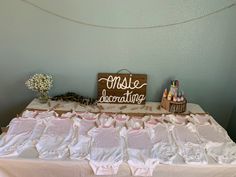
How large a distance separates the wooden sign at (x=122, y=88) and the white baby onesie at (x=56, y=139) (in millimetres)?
440

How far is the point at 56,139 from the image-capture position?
5.02 ft

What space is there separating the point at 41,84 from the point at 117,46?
26.0 inches

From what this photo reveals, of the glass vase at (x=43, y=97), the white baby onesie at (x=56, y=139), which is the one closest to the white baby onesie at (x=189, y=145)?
the white baby onesie at (x=56, y=139)

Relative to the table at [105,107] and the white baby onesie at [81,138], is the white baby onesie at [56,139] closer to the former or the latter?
the white baby onesie at [81,138]

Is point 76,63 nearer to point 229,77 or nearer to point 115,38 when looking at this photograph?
point 115,38

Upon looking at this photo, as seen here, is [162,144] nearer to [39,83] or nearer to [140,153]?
[140,153]

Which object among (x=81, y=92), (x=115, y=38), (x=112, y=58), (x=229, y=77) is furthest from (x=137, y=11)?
Result: (x=229, y=77)

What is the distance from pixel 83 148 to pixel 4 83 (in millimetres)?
1084

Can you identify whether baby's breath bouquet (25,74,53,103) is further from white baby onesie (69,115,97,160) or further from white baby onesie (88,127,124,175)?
white baby onesie (88,127,124,175)

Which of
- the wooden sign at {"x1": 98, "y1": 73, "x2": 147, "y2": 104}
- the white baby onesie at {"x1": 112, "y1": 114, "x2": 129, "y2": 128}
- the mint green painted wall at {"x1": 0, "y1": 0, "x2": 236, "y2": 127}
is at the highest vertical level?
the mint green painted wall at {"x1": 0, "y1": 0, "x2": 236, "y2": 127}

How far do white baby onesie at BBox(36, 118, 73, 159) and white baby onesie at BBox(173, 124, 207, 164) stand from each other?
664 millimetres

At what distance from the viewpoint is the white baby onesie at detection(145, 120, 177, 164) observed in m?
1.43

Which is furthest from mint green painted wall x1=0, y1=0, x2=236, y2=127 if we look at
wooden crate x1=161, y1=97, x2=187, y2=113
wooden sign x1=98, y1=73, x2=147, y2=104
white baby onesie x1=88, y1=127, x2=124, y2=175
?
white baby onesie x1=88, y1=127, x2=124, y2=175

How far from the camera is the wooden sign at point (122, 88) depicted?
6.73ft
